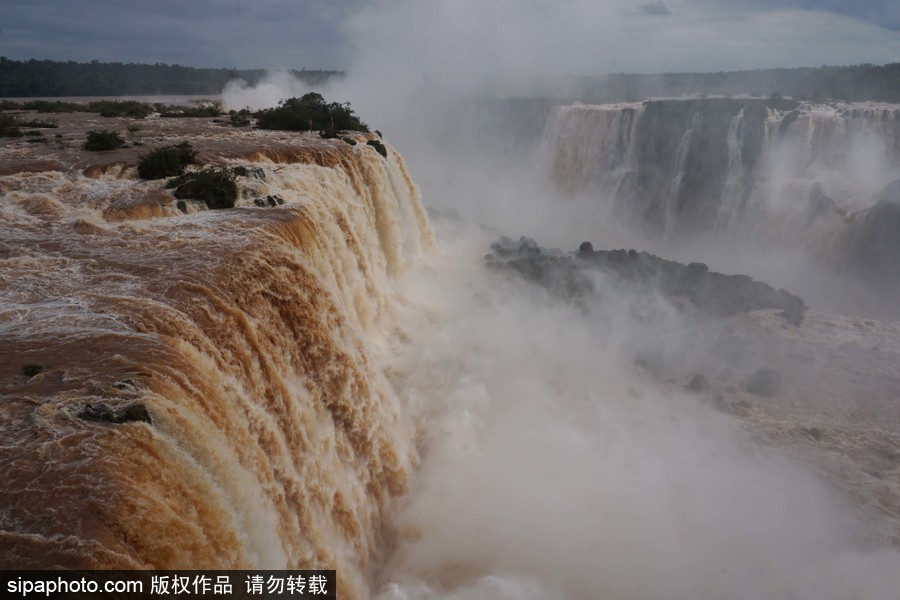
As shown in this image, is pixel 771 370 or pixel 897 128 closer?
pixel 771 370

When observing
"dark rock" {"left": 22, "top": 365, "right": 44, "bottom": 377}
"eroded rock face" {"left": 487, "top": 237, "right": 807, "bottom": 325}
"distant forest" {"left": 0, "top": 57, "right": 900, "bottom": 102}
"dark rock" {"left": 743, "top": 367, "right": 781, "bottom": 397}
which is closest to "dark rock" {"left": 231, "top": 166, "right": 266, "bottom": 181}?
"dark rock" {"left": 22, "top": 365, "right": 44, "bottom": 377}

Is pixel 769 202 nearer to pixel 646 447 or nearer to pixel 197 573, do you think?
pixel 646 447

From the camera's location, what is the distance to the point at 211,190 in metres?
10.3

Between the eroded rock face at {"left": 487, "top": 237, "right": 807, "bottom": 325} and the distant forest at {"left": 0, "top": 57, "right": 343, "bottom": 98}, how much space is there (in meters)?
49.9

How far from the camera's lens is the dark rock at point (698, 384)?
14.8 meters

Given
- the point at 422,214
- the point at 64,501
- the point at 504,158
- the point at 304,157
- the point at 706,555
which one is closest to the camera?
the point at 64,501

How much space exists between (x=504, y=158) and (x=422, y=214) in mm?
24689

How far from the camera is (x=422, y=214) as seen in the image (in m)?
21.2

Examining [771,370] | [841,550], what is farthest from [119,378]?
[771,370]

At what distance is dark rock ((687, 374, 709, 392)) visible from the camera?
1476 centimetres

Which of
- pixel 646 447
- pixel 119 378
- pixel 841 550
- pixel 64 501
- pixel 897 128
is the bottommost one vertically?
pixel 841 550

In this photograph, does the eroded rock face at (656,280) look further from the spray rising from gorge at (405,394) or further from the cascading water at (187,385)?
the cascading water at (187,385)

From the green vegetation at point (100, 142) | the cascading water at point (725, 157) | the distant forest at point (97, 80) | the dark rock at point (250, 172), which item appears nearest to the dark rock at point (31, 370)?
the dark rock at point (250, 172)

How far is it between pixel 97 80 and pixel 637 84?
60221mm
